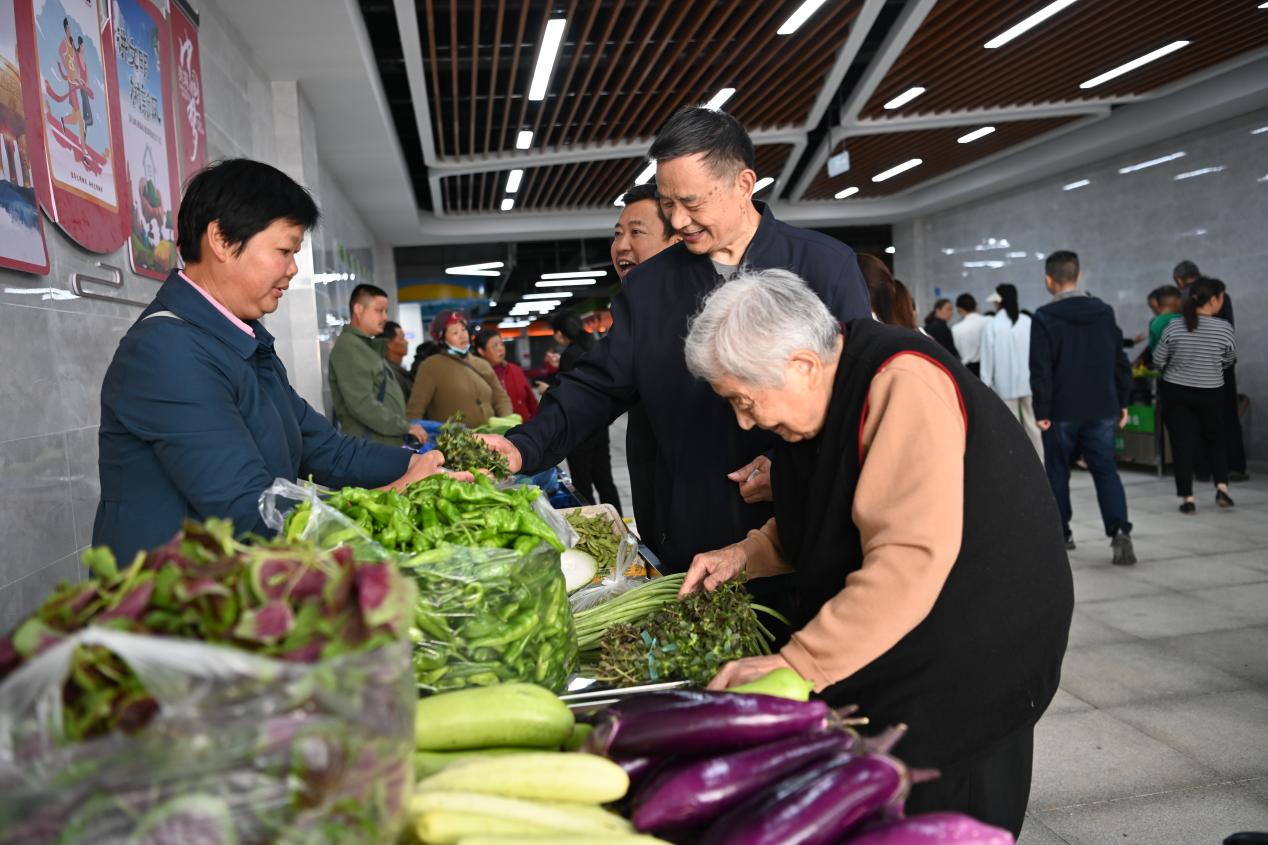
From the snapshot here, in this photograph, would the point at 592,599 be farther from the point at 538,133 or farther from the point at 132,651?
the point at 538,133

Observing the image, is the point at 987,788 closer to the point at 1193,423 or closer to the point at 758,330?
the point at 758,330

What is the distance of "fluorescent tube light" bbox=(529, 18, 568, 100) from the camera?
24.3 feet

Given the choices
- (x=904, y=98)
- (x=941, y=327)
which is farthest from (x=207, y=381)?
(x=941, y=327)

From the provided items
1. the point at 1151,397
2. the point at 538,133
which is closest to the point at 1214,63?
the point at 1151,397

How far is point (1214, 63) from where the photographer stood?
995cm

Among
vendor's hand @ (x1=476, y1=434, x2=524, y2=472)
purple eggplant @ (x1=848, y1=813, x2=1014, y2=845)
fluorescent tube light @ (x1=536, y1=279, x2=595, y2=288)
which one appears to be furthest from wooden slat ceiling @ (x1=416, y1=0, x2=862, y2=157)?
fluorescent tube light @ (x1=536, y1=279, x2=595, y2=288)

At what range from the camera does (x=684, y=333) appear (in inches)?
102

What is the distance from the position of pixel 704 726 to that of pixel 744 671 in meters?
0.32

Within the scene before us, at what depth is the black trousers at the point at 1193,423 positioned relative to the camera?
26.5 feet

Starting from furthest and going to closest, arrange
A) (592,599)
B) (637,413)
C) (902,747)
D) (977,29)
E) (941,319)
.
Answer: (941,319), (977,29), (637,413), (592,599), (902,747)

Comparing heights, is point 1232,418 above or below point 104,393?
below

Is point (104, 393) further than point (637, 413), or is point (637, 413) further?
point (637, 413)

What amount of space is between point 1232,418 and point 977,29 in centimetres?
462

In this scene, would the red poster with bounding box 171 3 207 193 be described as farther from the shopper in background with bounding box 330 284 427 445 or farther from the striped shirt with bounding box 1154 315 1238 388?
the striped shirt with bounding box 1154 315 1238 388
